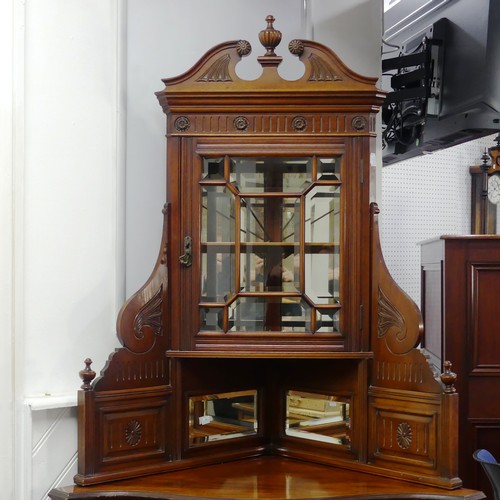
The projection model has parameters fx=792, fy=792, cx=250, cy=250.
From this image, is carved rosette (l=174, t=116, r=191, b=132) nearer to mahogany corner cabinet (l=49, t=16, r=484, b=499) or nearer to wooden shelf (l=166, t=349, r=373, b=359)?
mahogany corner cabinet (l=49, t=16, r=484, b=499)

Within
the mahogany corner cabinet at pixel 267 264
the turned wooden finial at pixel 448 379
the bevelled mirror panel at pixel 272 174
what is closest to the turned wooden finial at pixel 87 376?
the mahogany corner cabinet at pixel 267 264

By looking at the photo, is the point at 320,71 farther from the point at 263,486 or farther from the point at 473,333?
the point at 473,333

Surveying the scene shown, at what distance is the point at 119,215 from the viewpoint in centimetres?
284

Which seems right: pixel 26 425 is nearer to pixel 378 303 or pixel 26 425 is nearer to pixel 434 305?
pixel 378 303

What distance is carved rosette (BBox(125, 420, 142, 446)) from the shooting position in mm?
2627

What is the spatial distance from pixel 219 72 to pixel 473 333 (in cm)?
206

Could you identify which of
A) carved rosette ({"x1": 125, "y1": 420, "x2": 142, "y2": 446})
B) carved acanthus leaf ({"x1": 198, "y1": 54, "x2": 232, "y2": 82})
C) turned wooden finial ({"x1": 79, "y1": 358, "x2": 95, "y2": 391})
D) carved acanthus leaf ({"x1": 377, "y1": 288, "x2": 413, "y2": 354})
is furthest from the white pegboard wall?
turned wooden finial ({"x1": 79, "y1": 358, "x2": 95, "y2": 391})

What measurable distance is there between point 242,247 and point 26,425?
93cm

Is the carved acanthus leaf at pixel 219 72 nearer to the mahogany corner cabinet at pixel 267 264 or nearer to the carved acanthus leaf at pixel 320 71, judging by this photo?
the mahogany corner cabinet at pixel 267 264

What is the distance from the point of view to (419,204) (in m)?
6.02

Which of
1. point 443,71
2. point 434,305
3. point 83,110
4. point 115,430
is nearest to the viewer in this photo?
point 115,430

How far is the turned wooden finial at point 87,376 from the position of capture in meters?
2.50

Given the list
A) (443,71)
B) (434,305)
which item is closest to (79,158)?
(443,71)

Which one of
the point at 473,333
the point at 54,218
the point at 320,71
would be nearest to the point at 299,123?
the point at 320,71
